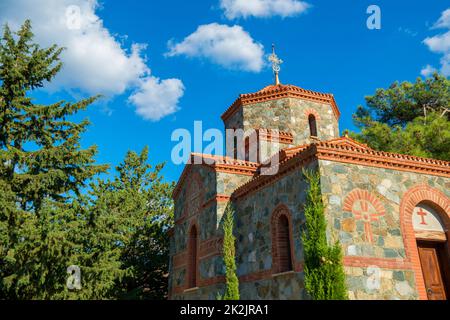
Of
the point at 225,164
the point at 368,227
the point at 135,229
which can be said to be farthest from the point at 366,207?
the point at 135,229

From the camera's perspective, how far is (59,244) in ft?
45.8

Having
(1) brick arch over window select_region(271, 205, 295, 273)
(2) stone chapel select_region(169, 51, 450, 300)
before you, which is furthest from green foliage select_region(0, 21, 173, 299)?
(1) brick arch over window select_region(271, 205, 295, 273)

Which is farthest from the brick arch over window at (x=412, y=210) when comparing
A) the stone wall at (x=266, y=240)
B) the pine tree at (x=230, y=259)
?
the pine tree at (x=230, y=259)

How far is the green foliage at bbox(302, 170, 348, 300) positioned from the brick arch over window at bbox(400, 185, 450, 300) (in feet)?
8.40

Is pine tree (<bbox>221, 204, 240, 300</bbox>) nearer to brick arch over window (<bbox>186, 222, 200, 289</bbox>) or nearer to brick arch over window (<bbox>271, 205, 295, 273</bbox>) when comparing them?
brick arch over window (<bbox>271, 205, 295, 273</bbox>)

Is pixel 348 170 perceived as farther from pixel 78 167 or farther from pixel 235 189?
pixel 78 167

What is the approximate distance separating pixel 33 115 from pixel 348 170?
40.9 ft

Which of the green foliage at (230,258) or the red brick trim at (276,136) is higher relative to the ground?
the red brick trim at (276,136)

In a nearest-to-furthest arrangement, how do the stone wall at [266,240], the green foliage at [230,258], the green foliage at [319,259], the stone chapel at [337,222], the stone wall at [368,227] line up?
the green foliage at [319,259] < the stone wall at [368,227] < the stone chapel at [337,222] < the stone wall at [266,240] < the green foliage at [230,258]

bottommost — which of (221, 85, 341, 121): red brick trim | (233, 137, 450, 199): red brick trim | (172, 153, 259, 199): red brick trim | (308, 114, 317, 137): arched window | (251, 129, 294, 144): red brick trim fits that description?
(233, 137, 450, 199): red brick trim

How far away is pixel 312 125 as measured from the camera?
19.6 meters

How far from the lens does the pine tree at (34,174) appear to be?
13492mm

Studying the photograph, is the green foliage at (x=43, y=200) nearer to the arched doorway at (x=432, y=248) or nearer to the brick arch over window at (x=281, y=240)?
the brick arch over window at (x=281, y=240)

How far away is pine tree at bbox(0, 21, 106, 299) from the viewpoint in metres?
13.5
